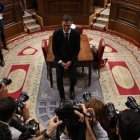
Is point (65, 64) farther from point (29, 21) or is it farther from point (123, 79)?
point (29, 21)

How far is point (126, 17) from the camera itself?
645 centimetres

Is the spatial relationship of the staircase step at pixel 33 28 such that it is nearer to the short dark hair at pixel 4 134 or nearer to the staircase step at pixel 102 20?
the staircase step at pixel 102 20

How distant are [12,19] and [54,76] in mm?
2865

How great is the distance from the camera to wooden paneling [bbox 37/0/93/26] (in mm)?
6961

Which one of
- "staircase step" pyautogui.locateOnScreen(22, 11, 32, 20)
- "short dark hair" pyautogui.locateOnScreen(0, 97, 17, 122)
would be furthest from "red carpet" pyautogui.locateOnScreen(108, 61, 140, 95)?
"staircase step" pyautogui.locateOnScreen(22, 11, 32, 20)

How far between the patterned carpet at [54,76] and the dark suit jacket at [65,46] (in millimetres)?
825

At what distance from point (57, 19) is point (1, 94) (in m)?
5.05

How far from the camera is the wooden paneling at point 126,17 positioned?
6.08 m

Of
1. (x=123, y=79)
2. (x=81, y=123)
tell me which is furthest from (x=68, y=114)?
(x=123, y=79)

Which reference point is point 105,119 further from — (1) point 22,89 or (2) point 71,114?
(1) point 22,89

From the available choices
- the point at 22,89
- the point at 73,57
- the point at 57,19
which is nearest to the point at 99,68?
the point at 73,57

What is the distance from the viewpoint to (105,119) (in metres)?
2.17

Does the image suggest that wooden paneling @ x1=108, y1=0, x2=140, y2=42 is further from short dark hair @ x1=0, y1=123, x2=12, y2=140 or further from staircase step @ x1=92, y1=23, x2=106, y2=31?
short dark hair @ x1=0, y1=123, x2=12, y2=140

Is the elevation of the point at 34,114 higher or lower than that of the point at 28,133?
lower
